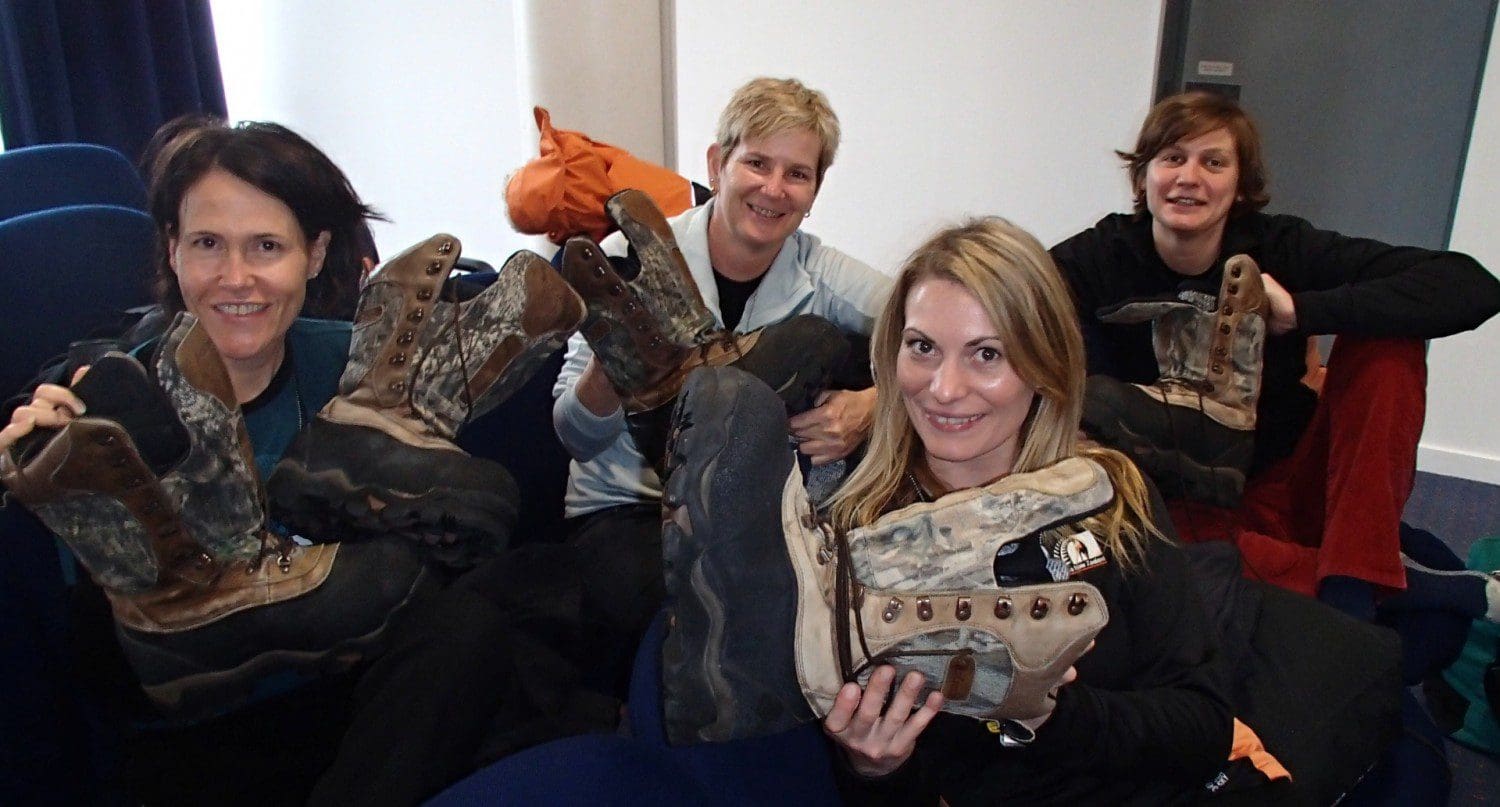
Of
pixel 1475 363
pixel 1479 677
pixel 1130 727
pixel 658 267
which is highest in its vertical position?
pixel 658 267

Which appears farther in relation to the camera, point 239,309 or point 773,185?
point 773,185

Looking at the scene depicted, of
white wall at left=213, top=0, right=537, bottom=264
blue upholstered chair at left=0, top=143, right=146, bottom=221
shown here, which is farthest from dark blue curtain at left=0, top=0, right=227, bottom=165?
blue upholstered chair at left=0, top=143, right=146, bottom=221

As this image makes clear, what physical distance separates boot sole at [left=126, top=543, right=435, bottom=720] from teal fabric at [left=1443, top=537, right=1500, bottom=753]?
1758 mm

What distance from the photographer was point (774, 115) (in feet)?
4.74

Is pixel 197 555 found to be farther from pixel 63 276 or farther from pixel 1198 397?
pixel 1198 397

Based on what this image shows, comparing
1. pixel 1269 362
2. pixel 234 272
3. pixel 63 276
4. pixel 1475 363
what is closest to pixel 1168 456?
pixel 1269 362

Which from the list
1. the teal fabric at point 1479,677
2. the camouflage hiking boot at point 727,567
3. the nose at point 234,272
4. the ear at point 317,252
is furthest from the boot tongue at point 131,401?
the teal fabric at point 1479,677

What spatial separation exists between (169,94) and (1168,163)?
283 cm

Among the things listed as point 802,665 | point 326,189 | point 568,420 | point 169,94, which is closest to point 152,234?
point 326,189

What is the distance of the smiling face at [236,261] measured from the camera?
106cm

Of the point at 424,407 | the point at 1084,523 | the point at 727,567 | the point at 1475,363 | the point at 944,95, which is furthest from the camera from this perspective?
the point at 944,95

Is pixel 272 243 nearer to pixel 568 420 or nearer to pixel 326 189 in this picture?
pixel 326 189

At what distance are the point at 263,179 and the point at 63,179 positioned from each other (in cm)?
122

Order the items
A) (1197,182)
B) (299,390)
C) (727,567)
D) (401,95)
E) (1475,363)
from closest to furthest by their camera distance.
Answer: (727,567) → (299,390) → (1197,182) → (1475,363) → (401,95)
